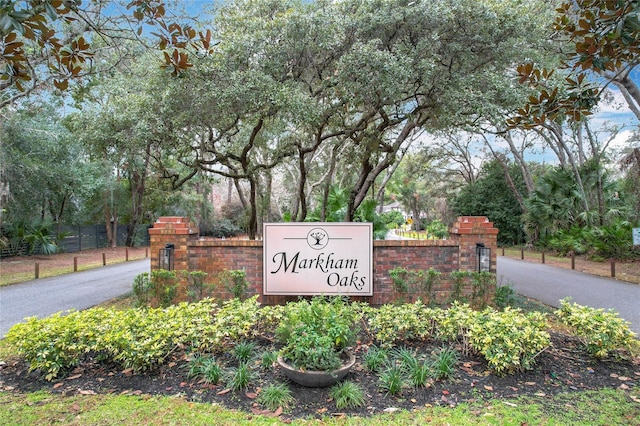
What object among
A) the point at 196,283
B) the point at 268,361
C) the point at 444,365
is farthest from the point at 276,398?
the point at 196,283

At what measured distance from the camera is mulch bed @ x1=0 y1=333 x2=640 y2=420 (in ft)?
11.5

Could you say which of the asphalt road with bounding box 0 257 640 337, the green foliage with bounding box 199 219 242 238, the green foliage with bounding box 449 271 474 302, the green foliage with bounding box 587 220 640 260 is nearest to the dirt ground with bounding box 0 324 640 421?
the green foliage with bounding box 449 271 474 302

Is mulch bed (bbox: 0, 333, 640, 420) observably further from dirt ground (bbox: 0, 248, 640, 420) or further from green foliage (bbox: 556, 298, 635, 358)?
green foliage (bbox: 556, 298, 635, 358)

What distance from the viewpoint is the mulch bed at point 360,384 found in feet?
11.5

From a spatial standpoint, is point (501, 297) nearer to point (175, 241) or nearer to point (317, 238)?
point (317, 238)

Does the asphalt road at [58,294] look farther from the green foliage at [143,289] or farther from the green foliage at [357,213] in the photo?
the green foliage at [357,213]

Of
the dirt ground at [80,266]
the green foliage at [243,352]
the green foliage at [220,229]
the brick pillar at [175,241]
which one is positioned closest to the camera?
the green foliage at [243,352]

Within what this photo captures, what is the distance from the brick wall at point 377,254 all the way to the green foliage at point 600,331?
7.42 ft

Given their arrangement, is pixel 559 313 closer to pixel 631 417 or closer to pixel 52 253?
pixel 631 417

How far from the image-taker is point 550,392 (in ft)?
12.1

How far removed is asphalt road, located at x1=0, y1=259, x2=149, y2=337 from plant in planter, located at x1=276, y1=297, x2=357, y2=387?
4616mm

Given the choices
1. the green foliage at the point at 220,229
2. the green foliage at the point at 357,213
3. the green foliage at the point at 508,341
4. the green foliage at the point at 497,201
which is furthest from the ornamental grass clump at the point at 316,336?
the green foliage at the point at 220,229

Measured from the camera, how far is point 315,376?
362 centimetres

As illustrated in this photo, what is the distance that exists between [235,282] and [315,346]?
9.48ft
